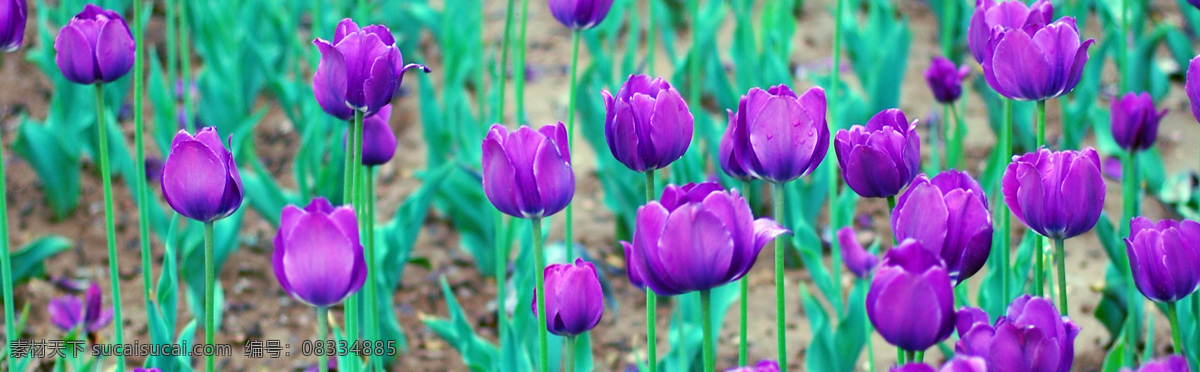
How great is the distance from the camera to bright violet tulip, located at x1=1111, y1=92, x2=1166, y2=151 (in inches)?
67.7

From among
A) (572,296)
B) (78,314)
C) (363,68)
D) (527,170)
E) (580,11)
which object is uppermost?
(580,11)

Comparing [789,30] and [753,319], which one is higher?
[789,30]

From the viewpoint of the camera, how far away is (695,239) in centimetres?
90

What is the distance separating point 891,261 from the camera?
850mm

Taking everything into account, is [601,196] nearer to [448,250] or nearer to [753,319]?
[448,250]

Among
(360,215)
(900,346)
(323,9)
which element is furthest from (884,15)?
(900,346)

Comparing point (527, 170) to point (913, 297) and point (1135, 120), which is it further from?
point (1135, 120)

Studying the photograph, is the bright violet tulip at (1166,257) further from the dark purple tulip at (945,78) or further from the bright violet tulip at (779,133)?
the dark purple tulip at (945,78)

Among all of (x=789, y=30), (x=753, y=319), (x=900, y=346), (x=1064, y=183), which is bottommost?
(x=753, y=319)

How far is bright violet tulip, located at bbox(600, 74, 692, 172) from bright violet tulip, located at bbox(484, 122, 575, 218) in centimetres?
6

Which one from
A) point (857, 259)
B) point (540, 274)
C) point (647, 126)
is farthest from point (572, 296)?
point (857, 259)

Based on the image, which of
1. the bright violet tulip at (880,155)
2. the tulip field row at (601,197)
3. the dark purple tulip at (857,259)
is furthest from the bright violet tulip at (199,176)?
the dark purple tulip at (857,259)

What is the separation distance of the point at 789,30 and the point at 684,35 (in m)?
1.10

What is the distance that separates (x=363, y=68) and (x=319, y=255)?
0.27 meters
